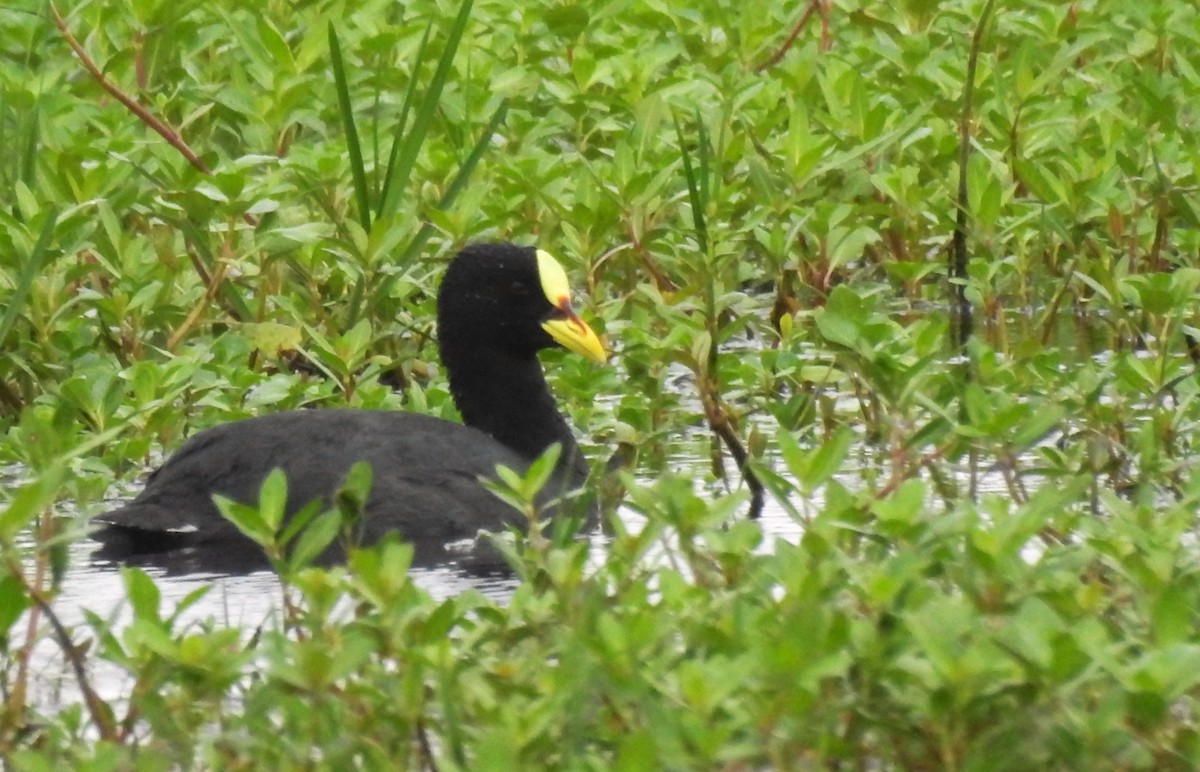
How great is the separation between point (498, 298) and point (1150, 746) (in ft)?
11.7

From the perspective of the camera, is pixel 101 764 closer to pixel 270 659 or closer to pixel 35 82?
pixel 270 659

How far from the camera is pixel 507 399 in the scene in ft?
21.6

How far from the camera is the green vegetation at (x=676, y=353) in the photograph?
3320mm

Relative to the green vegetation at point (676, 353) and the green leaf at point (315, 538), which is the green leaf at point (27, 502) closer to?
the green vegetation at point (676, 353)

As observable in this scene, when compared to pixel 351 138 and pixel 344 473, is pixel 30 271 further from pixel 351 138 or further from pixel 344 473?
pixel 351 138

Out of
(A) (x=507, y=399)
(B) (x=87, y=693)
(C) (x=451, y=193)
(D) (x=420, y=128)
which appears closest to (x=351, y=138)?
(D) (x=420, y=128)

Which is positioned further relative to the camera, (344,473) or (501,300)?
(501,300)

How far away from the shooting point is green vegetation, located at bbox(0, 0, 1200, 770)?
3320 mm

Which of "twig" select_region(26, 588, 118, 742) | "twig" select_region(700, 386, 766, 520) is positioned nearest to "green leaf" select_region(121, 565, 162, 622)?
"twig" select_region(26, 588, 118, 742)

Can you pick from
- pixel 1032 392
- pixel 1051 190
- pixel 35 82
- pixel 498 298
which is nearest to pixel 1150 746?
pixel 1032 392

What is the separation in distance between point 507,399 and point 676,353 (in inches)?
24.4

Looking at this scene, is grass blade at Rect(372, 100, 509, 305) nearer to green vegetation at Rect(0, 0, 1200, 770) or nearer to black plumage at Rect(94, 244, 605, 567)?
green vegetation at Rect(0, 0, 1200, 770)

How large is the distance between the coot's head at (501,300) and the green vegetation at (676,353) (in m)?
0.18

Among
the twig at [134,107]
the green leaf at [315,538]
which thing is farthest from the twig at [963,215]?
the green leaf at [315,538]
